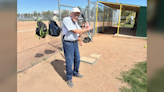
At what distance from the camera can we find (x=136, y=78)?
3184mm

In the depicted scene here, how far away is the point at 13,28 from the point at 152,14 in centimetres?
51

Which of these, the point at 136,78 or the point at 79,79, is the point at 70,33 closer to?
the point at 79,79

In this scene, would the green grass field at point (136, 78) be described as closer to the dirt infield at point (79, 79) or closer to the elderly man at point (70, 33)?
the dirt infield at point (79, 79)

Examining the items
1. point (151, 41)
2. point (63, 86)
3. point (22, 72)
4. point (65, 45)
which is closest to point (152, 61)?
point (151, 41)

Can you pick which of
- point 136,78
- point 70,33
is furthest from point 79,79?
point 136,78

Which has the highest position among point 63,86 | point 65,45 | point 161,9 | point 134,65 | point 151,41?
point 161,9

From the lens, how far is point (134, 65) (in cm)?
402

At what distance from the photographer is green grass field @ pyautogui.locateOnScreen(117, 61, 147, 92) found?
8.96 feet

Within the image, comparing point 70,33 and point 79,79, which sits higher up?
point 70,33

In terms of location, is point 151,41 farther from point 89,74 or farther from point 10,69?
point 89,74

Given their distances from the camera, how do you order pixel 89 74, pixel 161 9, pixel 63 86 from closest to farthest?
1. pixel 161 9
2. pixel 63 86
3. pixel 89 74

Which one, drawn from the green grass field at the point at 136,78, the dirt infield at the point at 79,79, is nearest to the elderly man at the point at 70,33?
the dirt infield at the point at 79,79

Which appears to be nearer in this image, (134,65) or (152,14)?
(152,14)

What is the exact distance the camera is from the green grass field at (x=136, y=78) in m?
2.73
